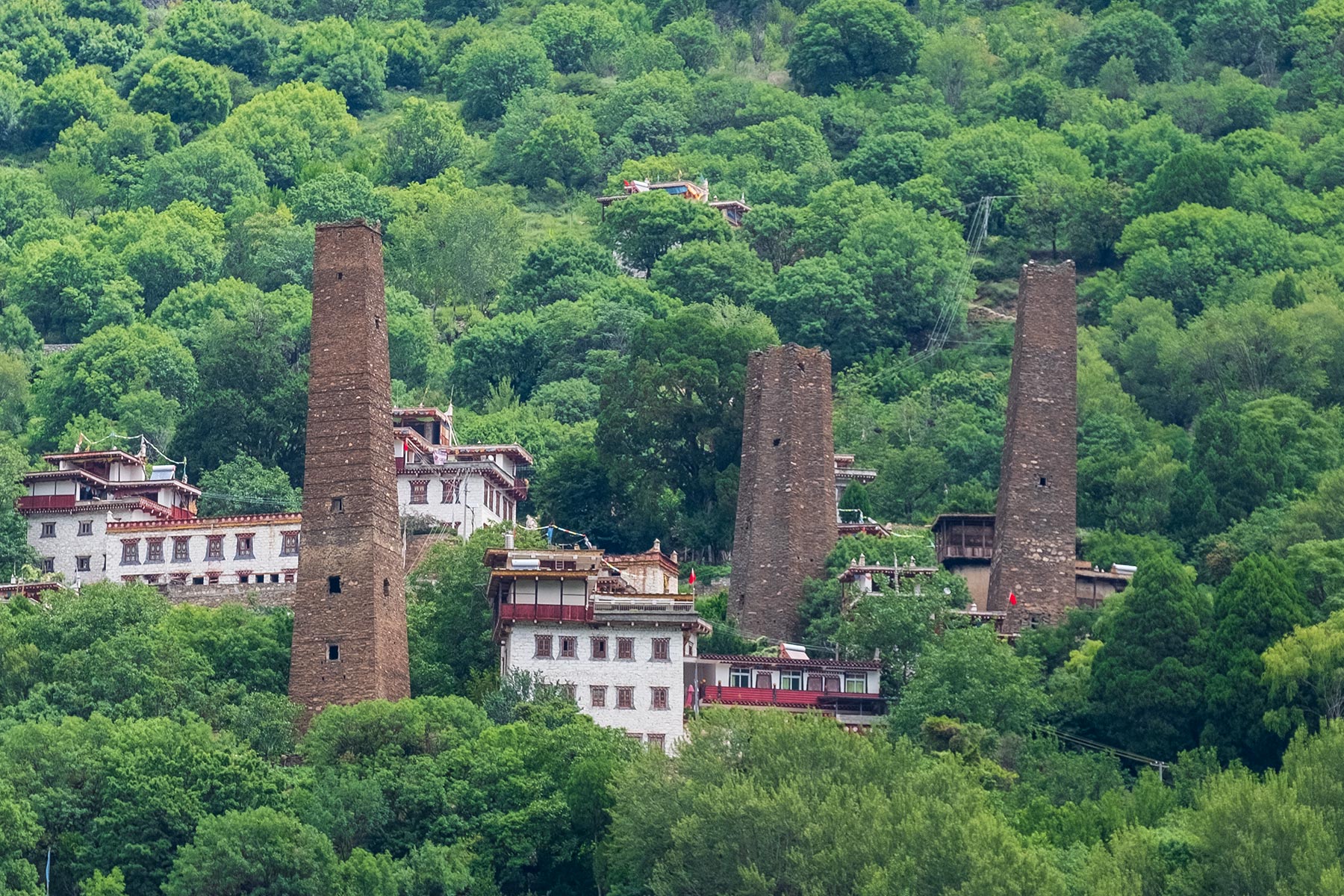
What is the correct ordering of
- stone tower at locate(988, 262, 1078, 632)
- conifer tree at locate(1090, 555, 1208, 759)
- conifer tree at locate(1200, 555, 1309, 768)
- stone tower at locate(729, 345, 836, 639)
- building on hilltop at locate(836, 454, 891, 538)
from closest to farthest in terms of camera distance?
conifer tree at locate(1200, 555, 1309, 768) → conifer tree at locate(1090, 555, 1208, 759) → stone tower at locate(988, 262, 1078, 632) → stone tower at locate(729, 345, 836, 639) → building on hilltop at locate(836, 454, 891, 538)

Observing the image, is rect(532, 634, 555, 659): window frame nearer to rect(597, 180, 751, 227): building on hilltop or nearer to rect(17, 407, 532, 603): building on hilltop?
rect(17, 407, 532, 603): building on hilltop

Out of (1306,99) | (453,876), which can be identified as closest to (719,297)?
(1306,99)

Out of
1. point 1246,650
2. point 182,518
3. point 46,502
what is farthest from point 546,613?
point 46,502

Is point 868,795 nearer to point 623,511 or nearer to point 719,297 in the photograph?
point 623,511

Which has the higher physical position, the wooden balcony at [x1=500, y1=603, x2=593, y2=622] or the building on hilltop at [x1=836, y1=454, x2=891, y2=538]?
the building on hilltop at [x1=836, y1=454, x2=891, y2=538]

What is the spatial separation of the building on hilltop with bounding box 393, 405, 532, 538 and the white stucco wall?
17.8 meters

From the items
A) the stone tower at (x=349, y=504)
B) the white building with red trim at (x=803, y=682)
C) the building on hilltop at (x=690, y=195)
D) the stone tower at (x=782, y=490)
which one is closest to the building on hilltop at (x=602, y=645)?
the white building with red trim at (x=803, y=682)

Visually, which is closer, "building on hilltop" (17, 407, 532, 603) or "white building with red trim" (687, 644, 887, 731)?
"white building with red trim" (687, 644, 887, 731)

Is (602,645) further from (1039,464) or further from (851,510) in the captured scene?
(851,510)

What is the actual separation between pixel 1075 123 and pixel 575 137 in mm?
27673

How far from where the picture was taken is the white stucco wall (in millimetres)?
86875

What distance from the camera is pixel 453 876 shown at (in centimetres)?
7725

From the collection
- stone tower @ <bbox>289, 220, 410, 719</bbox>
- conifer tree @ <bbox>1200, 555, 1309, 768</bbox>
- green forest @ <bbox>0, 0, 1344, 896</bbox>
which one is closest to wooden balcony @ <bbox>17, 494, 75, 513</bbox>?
green forest @ <bbox>0, 0, 1344, 896</bbox>

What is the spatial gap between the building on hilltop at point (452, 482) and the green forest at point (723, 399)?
2683mm
